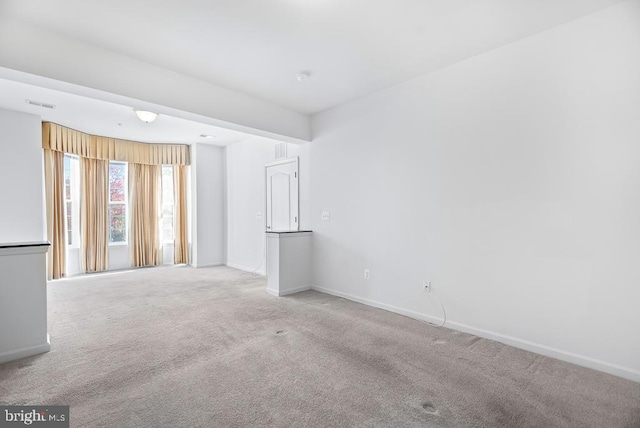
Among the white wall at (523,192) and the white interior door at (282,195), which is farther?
the white interior door at (282,195)

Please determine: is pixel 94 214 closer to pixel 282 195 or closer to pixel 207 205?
pixel 207 205

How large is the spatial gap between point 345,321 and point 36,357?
287 centimetres

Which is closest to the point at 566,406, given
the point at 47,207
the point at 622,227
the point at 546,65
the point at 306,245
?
the point at 622,227

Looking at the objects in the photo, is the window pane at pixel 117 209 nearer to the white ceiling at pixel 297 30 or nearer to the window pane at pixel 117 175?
the window pane at pixel 117 175

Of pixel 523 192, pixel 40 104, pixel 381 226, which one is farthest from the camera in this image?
pixel 40 104

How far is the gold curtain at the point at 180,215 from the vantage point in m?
7.15

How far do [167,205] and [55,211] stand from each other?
7.05 ft

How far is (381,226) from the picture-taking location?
3.88 meters

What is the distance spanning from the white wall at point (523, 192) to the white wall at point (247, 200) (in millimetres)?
2318

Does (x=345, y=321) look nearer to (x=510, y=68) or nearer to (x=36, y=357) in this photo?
(x=36, y=357)

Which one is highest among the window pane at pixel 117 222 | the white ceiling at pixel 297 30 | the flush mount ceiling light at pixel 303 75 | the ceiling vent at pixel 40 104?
the ceiling vent at pixel 40 104

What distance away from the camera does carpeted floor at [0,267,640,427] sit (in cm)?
182

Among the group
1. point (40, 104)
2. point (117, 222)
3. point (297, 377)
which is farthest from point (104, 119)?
point (297, 377)

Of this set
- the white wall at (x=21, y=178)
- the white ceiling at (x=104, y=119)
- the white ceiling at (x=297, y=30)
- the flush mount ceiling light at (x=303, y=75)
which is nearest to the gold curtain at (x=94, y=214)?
the white ceiling at (x=104, y=119)
